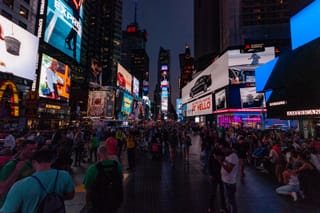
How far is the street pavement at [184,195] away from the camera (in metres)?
4.84

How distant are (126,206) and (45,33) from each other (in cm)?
2762

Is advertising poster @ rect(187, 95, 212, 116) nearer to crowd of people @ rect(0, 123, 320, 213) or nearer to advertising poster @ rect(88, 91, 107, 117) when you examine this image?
advertising poster @ rect(88, 91, 107, 117)

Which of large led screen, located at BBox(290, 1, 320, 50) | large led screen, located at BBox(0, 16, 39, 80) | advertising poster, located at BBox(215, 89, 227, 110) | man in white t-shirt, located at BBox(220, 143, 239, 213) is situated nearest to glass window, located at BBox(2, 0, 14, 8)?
large led screen, located at BBox(0, 16, 39, 80)

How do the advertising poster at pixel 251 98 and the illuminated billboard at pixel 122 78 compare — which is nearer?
the advertising poster at pixel 251 98

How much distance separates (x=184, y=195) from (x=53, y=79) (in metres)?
28.2

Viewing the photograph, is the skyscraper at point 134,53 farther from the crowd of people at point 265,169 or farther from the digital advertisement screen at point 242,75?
the crowd of people at point 265,169

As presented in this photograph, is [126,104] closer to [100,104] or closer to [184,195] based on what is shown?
[100,104]

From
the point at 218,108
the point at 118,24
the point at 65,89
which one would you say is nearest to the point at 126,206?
the point at 65,89

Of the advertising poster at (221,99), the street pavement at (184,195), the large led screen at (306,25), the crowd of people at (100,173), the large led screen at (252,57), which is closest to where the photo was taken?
the crowd of people at (100,173)

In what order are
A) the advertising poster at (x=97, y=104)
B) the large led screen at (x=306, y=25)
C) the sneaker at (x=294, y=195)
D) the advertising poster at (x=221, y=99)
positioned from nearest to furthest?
the sneaker at (x=294, y=195)
the large led screen at (x=306, y=25)
the advertising poster at (x=221, y=99)
the advertising poster at (x=97, y=104)

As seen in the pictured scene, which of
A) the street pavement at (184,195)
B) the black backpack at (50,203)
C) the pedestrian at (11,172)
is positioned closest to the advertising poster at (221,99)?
the street pavement at (184,195)

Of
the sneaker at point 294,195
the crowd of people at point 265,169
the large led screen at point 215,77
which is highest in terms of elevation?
the large led screen at point 215,77

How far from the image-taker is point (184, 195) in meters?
5.70

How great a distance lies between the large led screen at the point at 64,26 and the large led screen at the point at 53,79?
248 cm
